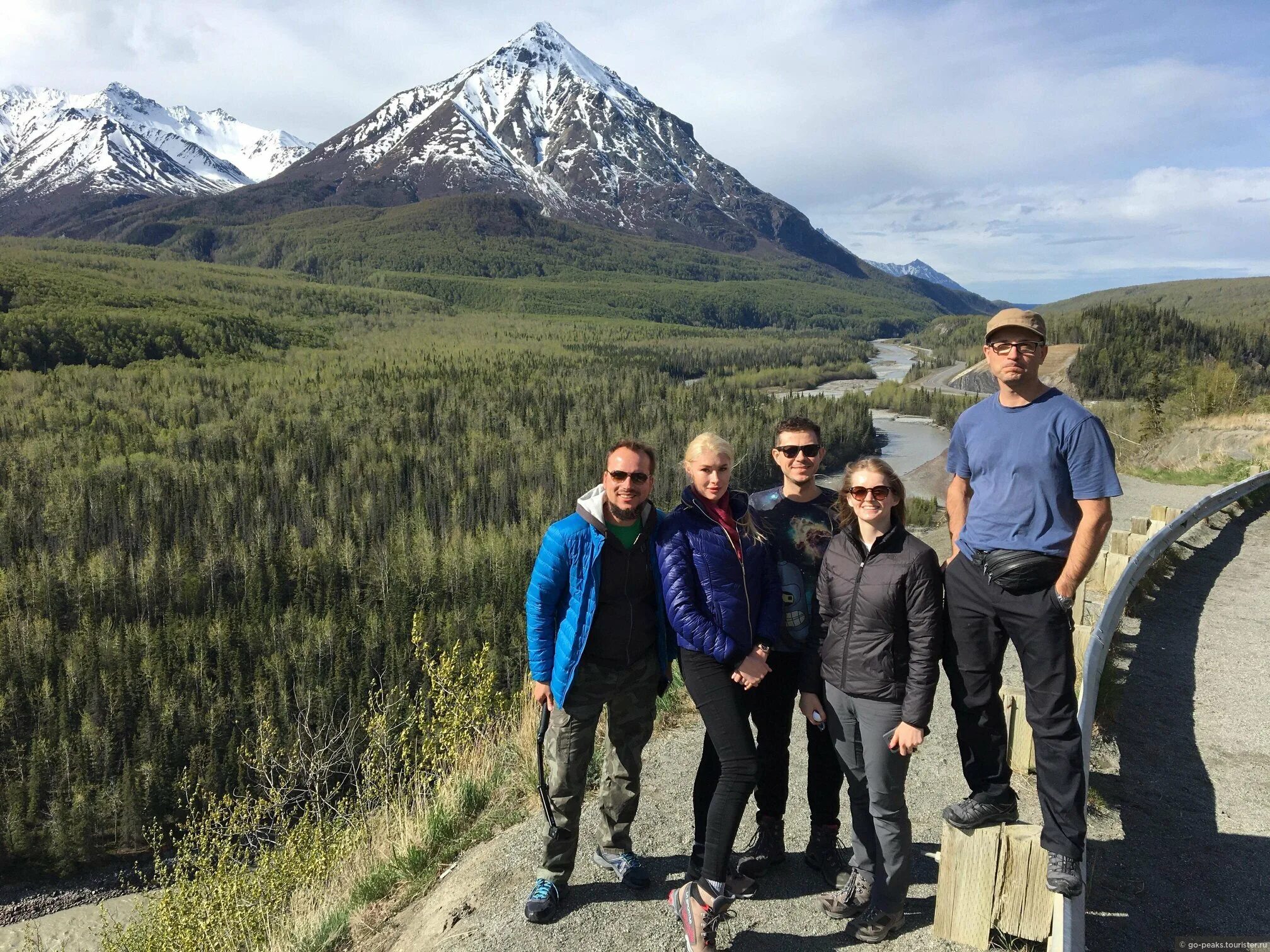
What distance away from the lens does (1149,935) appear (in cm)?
498

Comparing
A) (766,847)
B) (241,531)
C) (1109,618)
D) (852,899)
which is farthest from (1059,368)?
(852,899)

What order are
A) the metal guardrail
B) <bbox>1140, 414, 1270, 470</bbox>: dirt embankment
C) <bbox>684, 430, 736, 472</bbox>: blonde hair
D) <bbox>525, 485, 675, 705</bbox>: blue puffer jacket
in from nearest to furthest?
the metal guardrail, <bbox>684, 430, 736, 472</bbox>: blonde hair, <bbox>525, 485, 675, 705</bbox>: blue puffer jacket, <bbox>1140, 414, 1270, 470</bbox>: dirt embankment

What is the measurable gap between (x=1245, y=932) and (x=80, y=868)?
5065cm

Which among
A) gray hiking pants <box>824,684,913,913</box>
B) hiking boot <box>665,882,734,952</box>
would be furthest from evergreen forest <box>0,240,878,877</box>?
gray hiking pants <box>824,684,913,913</box>

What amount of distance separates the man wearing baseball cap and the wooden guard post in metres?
0.13

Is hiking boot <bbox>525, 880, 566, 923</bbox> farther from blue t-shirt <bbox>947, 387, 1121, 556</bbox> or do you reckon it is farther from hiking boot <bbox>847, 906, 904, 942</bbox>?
blue t-shirt <bbox>947, 387, 1121, 556</bbox>

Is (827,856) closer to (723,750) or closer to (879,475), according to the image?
(723,750)

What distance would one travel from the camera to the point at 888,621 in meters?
4.65

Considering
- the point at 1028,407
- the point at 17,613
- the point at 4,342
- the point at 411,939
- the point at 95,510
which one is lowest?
the point at 17,613

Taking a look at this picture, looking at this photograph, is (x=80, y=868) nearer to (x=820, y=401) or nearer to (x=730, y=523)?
(x=730, y=523)

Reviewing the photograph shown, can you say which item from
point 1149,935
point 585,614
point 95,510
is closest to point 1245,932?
point 1149,935

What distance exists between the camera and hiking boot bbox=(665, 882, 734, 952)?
15.0 feet

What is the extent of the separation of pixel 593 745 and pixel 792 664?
4.66 feet

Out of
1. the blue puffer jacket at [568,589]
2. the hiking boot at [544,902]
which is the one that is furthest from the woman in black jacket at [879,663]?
the hiking boot at [544,902]
